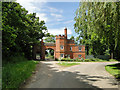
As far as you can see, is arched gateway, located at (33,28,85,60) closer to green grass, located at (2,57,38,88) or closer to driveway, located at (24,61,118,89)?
driveway, located at (24,61,118,89)

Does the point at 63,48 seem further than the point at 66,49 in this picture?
No

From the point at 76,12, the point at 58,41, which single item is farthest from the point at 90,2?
the point at 58,41

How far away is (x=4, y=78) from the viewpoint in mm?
7250

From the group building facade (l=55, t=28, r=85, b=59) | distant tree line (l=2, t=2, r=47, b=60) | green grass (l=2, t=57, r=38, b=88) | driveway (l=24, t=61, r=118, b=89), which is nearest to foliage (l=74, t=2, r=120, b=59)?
driveway (l=24, t=61, r=118, b=89)

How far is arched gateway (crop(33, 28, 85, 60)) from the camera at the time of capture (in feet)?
122

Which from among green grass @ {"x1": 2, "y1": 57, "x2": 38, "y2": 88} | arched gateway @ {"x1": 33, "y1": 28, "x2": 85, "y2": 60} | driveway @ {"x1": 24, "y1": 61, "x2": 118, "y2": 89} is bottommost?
driveway @ {"x1": 24, "y1": 61, "x2": 118, "y2": 89}

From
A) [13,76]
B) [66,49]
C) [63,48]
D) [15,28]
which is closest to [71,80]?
[13,76]

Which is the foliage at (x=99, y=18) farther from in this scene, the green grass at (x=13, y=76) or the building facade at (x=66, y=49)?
the building facade at (x=66, y=49)

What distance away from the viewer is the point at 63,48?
37.4 meters

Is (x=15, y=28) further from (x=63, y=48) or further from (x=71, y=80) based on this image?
(x=63, y=48)

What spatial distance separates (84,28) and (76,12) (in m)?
1.28

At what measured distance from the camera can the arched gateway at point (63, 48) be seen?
37.3 m

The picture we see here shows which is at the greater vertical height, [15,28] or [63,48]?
[15,28]

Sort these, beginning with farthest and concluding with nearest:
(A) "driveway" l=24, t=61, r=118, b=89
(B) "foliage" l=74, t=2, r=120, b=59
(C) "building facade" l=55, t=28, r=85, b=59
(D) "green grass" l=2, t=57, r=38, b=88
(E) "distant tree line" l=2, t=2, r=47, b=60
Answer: (C) "building facade" l=55, t=28, r=85, b=59 < (E) "distant tree line" l=2, t=2, r=47, b=60 < (A) "driveway" l=24, t=61, r=118, b=89 < (D) "green grass" l=2, t=57, r=38, b=88 < (B) "foliage" l=74, t=2, r=120, b=59
